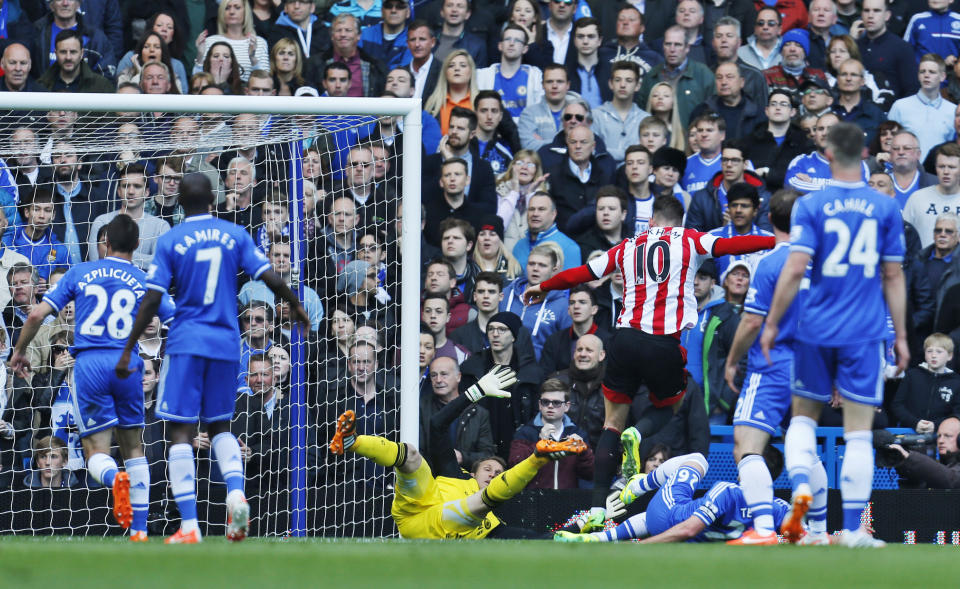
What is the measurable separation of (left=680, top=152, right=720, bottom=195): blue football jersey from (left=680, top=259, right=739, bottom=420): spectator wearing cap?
109cm

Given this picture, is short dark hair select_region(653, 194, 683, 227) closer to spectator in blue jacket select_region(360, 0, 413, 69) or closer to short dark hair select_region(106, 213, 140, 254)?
short dark hair select_region(106, 213, 140, 254)

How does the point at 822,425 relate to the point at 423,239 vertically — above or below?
below

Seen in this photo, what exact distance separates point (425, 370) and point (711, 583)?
20.0 feet

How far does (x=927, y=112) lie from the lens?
41.9ft

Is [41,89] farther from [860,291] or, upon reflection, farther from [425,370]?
[860,291]

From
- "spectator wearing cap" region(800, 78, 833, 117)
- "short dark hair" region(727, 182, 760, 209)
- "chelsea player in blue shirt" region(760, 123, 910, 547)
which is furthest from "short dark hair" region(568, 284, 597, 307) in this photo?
"chelsea player in blue shirt" region(760, 123, 910, 547)

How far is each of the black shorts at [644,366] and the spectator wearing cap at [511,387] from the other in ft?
5.67

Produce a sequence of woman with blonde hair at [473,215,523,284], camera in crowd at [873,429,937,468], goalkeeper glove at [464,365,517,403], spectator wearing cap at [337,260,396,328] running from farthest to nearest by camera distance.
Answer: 1. woman with blonde hair at [473,215,523,284]
2. spectator wearing cap at [337,260,396,328]
3. camera in crowd at [873,429,937,468]
4. goalkeeper glove at [464,365,517,403]

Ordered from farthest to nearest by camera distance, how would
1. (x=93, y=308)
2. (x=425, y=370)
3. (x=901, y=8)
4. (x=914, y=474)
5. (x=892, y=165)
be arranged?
(x=901, y=8) → (x=892, y=165) → (x=425, y=370) → (x=914, y=474) → (x=93, y=308)

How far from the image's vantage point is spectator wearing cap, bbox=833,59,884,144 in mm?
12656

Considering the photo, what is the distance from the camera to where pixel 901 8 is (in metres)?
14.1

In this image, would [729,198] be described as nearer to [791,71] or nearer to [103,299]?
[791,71]

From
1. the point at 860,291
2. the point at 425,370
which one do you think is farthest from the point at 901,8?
the point at 860,291

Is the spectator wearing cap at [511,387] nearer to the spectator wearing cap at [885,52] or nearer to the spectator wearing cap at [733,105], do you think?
the spectator wearing cap at [733,105]
